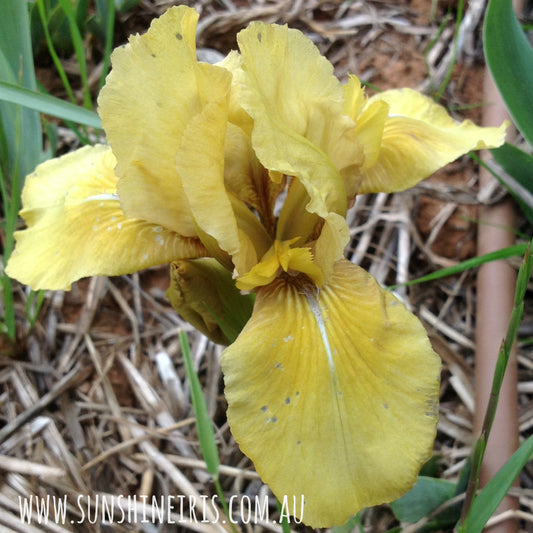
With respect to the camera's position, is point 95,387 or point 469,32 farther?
point 469,32

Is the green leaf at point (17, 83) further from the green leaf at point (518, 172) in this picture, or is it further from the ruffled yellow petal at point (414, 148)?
the green leaf at point (518, 172)

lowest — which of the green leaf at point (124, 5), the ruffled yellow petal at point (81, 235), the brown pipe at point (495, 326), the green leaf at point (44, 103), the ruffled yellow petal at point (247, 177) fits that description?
the brown pipe at point (495, 326)

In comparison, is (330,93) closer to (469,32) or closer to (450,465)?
(450,465)

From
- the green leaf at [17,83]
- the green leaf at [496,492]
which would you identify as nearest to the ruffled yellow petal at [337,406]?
the green leaf at [496,492]

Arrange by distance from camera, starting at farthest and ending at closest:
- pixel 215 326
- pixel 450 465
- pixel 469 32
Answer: pixel 469 32 < pixel 450 465 < pixel 215 326

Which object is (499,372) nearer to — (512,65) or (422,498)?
(422,498)

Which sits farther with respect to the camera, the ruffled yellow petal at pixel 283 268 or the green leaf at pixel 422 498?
the green leaf at pixel 422 498

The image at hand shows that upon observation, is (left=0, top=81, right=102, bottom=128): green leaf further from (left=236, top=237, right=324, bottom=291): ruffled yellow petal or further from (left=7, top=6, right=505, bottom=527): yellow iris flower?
(left=236, top=237, right=324, bottom=291): ruffled yellow petal

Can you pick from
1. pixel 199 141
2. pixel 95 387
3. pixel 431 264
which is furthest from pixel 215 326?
pixel 431 264
